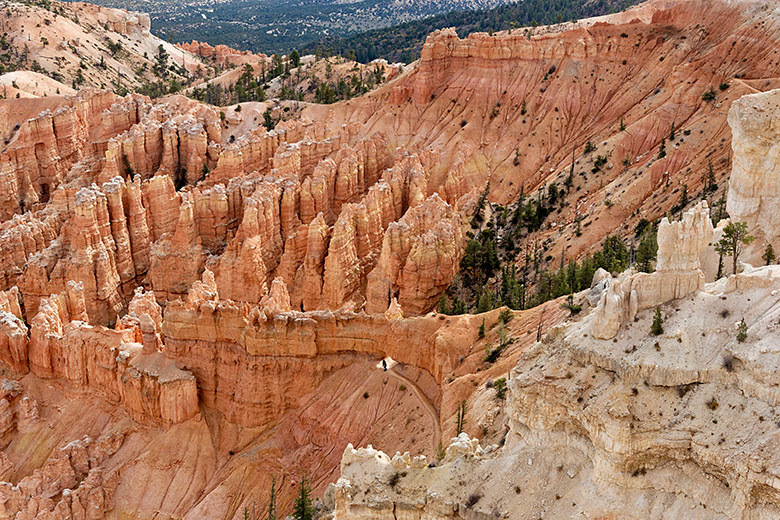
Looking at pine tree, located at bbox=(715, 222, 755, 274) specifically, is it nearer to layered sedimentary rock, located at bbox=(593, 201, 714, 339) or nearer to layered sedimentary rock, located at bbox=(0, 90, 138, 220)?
layered sedimentary rock, located at bbox=(593, 201, 714, 339)

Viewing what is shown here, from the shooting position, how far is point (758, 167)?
108ft

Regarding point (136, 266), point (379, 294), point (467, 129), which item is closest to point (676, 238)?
point (379, 294)

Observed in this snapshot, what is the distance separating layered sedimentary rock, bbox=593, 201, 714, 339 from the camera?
63.3ft

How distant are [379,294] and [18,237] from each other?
26657 mm

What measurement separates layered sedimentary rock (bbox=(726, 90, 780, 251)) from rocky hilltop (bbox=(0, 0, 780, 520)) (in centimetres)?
9

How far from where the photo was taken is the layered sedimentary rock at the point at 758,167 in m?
32.3

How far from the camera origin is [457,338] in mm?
34531

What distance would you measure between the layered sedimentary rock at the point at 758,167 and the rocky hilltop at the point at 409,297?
89 millimetres

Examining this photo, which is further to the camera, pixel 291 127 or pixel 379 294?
pixel 291 127

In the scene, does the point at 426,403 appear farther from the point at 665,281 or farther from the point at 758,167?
the point at 758,167

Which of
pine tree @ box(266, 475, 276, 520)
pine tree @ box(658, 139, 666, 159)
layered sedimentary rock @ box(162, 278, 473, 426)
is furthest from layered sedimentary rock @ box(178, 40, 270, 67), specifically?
pine tree @ box(266, 475, 276, 520)

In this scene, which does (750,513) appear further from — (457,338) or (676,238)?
(457,338)

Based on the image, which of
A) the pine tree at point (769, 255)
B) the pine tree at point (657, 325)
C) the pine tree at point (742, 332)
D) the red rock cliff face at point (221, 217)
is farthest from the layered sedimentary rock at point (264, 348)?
the pine tree at point (742, 332)

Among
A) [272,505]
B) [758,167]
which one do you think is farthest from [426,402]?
[758,167]
